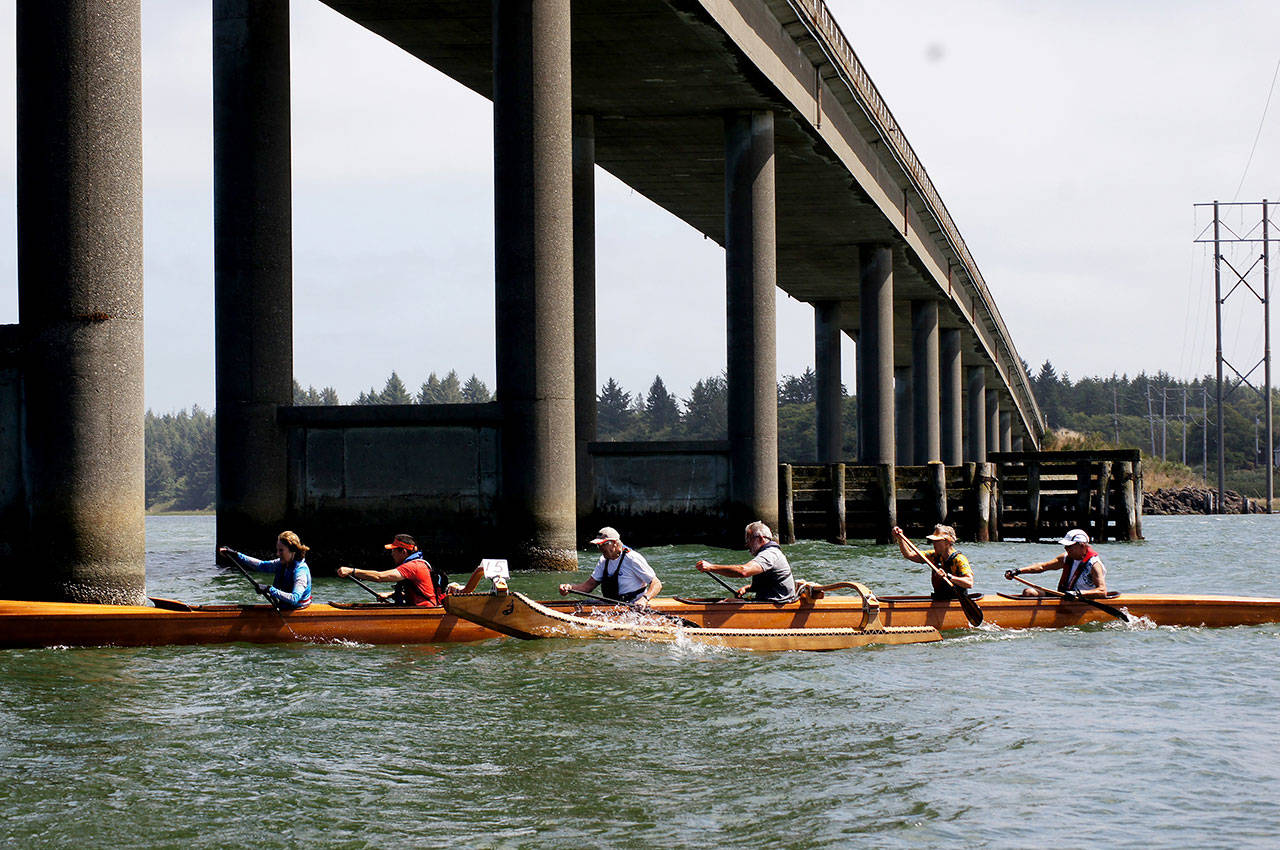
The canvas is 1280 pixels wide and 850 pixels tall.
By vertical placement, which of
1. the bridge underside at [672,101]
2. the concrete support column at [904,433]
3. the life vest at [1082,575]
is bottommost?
the life vest at [1082,575]

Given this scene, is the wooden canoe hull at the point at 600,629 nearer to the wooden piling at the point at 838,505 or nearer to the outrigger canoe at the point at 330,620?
the outrigger canoe at the point at 330,620

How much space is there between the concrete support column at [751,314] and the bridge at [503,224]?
2.2 inches

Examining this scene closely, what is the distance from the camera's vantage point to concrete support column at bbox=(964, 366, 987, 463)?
83438 millimetres

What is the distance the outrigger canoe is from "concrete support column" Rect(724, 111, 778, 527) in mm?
13852

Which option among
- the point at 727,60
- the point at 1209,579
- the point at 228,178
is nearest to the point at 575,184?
the point at 727,60

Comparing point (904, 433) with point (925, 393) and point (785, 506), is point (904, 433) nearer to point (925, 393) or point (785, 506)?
point (925, 393)

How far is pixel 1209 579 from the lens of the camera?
2756cm

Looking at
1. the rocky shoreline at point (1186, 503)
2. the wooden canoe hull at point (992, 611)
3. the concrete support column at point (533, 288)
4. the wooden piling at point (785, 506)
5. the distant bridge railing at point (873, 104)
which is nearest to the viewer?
the wooden canoe hull at point (992, 611)

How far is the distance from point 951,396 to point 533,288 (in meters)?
47.5

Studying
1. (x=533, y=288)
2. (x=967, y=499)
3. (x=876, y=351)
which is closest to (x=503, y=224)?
(x=533, y=288)

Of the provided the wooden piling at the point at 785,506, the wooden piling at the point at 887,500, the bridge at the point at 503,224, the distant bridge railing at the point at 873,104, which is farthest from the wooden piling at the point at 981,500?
the distant bridge railing at the point at 873,104

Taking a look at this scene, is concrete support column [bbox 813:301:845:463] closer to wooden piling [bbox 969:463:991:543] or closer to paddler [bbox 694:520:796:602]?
wooden piling [bbox 969:463:991:543]

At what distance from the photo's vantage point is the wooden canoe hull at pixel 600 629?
1591cm

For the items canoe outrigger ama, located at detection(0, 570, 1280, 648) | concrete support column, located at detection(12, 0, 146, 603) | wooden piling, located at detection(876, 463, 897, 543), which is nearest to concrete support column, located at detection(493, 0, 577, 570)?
canoe outrigger ama, located at detection(0, 570, 1280, 648)
